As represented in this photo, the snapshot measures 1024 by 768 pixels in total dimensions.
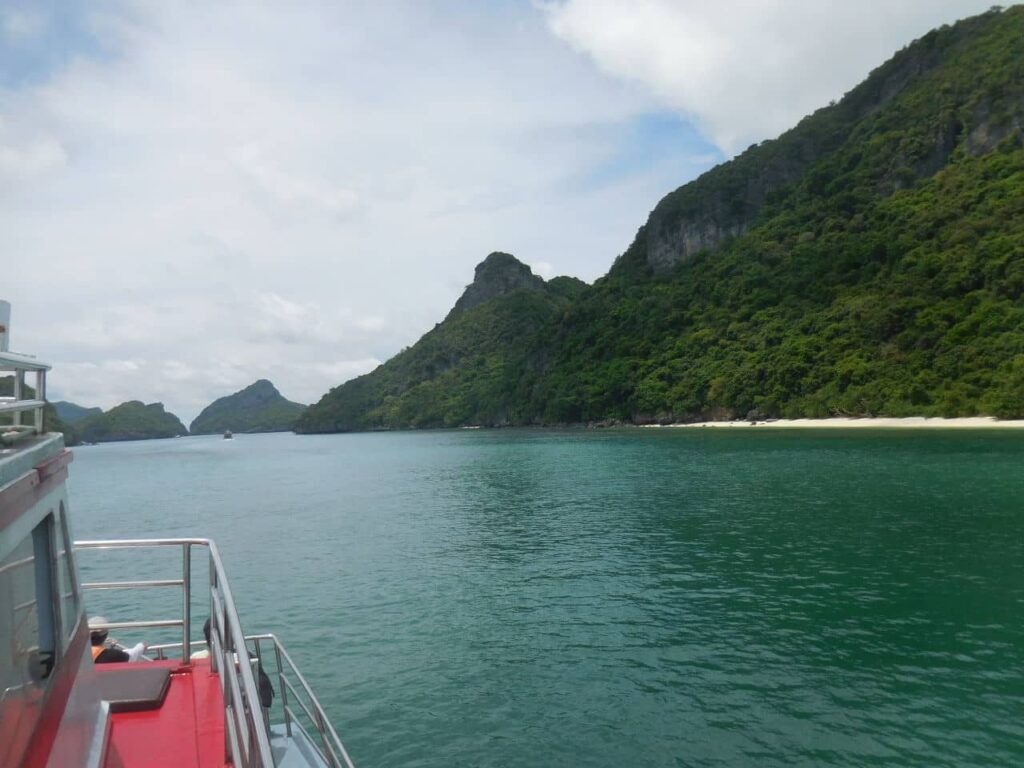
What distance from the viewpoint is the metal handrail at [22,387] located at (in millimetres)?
4051

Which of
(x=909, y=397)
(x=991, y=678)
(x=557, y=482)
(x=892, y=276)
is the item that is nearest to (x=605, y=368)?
(x=892, y=276)

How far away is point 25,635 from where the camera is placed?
3.89 meters

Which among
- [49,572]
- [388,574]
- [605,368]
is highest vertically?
[605,368]

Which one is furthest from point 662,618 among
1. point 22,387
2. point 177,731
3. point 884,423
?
point 884,423

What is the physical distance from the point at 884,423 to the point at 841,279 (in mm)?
46827

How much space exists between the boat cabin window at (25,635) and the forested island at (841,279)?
288ft

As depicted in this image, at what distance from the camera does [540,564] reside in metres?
22.9

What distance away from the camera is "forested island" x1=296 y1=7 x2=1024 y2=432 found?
86750 millimetres

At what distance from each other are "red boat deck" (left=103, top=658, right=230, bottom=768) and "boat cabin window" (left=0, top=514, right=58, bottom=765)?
5.23 feet

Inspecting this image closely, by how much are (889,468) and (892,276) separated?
78.6 m

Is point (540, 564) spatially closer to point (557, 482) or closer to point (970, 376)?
point (557, 482)

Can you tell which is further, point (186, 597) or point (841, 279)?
point (841, 279)

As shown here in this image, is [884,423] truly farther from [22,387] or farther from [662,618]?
[22,387]

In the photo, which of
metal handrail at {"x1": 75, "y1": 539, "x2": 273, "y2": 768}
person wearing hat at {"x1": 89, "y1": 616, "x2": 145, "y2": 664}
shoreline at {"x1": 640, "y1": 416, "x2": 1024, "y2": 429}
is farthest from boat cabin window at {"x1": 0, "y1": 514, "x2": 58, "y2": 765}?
shoreline at {"x1": 640, "y1": 416, "x2": 1024, "y2": 429}
